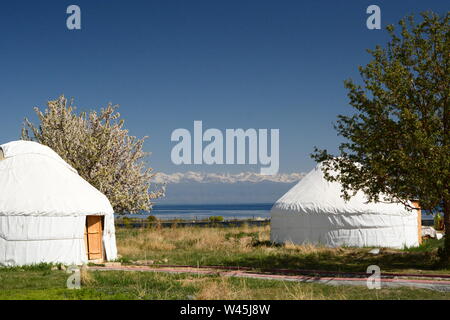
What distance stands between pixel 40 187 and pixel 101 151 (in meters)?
9.70

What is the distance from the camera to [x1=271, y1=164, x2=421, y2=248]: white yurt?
20.8m

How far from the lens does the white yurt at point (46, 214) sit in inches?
666

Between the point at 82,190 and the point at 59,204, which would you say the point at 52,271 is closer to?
the point at 59,204

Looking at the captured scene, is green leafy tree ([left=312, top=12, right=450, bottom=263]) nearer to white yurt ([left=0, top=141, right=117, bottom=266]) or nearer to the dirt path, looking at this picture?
the dirt path

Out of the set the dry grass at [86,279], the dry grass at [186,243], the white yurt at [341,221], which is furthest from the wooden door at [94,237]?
the white yurt at [341,221]

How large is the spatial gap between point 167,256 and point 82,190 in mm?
3827

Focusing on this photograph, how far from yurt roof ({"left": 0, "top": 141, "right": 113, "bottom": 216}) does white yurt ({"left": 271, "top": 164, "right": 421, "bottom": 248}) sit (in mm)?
7531

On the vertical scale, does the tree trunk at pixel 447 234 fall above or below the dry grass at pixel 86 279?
above

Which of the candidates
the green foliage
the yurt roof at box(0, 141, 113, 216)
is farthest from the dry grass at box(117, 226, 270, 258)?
the green foliage

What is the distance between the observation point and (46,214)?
17141 millimetres

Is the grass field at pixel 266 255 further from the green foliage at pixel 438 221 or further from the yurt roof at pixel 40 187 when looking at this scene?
the green foliage at pixel 438 221

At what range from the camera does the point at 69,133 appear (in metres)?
27.5

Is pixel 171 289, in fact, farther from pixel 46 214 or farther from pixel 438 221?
pixel 438 221

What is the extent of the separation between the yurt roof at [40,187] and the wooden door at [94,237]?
0.62 m
